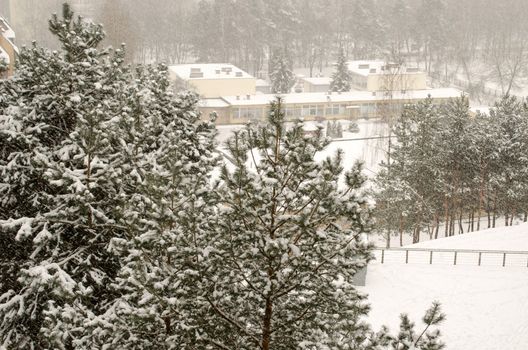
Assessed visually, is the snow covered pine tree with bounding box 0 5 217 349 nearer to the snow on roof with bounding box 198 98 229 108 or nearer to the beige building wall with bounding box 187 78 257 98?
the snow on roof with bounding box 198 98 229 108

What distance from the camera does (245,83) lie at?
67.4 meters

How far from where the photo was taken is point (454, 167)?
28.6 metres

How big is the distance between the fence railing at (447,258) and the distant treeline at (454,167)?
16.4 feet

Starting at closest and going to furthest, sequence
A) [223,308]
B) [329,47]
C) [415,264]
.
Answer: [223,308], [415,264], [329,47]

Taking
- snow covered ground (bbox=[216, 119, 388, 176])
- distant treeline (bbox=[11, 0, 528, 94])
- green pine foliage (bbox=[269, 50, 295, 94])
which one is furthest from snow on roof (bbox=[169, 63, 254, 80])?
distant treeline (bbox=[11, 0, 528, 94])

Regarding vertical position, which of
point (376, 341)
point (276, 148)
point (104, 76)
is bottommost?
point (376, 341)

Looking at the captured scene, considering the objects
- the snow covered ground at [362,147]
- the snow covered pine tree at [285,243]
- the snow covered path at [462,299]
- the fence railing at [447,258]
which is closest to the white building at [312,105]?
the snow covered ground at [362,147]

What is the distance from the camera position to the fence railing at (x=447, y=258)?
21.6 m

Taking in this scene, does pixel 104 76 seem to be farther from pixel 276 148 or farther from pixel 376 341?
pixel 376 341

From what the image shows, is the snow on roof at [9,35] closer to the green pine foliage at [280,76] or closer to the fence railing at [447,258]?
the fence railing at [447,258]

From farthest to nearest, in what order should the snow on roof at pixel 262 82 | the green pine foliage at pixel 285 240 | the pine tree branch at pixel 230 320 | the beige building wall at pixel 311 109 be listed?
the snow on roof at pixel 262 82
the beige building wall at pixel 311 109
the pine tree branch at pixel 230 320
the green pine foliage at pixel 285 240

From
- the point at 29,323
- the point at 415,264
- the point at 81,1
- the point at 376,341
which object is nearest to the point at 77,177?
the point at 29,323

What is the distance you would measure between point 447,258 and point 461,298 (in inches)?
192

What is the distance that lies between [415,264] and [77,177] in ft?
46.0
